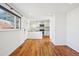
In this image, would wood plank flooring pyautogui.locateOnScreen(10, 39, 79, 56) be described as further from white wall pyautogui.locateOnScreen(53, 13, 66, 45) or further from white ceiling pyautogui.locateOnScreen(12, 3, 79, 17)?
white ceiling pyautogui.locateOnScreen(12, 3, 79, 17)

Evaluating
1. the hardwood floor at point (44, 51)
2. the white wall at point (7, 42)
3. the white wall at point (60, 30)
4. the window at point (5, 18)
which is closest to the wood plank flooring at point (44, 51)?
the hardwood floor at point (44, 51)

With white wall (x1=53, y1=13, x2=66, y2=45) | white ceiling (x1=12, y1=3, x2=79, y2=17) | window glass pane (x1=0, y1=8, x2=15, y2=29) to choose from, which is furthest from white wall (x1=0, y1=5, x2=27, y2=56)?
white wall (x1=53, y1=13, x2=66, y2=45)

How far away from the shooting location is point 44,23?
51.7 ft

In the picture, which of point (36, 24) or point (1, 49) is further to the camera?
point (36, 24)

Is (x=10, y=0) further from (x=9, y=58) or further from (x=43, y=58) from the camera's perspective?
(x=43, y=58)

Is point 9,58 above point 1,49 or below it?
above

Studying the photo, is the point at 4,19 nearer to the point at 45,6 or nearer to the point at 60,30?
the point at 45,6

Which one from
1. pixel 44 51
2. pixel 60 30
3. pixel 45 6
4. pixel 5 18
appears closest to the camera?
pixel 5 18

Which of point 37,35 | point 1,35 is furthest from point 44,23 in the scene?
point 1,35

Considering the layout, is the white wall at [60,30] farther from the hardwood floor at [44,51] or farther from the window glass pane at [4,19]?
the window glass pane at [4,19]

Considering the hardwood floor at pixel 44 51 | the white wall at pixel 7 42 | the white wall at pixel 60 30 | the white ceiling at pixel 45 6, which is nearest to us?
the white wall at pixel 7 42

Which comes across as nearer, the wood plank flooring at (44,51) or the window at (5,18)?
the window at (5,18)

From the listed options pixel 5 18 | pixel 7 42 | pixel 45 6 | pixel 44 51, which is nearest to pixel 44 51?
pixel 44 51

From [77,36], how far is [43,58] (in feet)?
14.2
